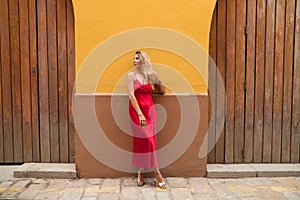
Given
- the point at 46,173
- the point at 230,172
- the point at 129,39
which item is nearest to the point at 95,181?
Answer: the point at 46,173

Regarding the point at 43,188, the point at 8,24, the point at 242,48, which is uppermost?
the point at 8,24

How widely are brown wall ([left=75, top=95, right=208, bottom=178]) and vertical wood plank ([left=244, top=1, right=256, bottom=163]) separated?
0.81m

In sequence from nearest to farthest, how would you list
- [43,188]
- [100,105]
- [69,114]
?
[43,188] < [100,105] < [69,114]

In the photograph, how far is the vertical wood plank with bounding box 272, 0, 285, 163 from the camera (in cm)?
528

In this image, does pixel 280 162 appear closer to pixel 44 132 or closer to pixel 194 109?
pixel 194 109

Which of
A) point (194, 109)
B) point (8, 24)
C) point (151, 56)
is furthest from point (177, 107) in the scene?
point (8, 24)

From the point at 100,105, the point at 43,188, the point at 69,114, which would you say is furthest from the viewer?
the point at 69,114

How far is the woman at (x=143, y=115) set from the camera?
467 centimetres

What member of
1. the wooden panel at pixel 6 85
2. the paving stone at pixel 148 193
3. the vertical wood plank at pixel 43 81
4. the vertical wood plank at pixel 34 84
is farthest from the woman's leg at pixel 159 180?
the wooden panel at pixel 6 85

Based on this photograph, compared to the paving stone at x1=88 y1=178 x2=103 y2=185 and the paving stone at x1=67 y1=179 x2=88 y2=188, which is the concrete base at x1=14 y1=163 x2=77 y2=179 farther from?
the paving stone at x1=88 y1=178 x2=103 y2=185

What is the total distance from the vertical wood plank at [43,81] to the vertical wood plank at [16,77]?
33cm

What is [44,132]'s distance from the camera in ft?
17.5

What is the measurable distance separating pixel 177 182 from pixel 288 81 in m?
2.40

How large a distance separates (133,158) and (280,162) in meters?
2.45
